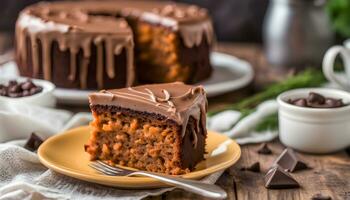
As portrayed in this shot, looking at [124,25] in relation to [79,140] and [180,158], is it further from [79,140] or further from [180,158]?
[180,158]

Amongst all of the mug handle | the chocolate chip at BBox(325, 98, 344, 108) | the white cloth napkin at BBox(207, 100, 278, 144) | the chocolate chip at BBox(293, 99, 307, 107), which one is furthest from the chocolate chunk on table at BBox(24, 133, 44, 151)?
the mug handle

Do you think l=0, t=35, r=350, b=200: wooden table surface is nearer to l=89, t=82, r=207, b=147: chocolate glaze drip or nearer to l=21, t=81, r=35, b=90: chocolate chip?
l=89, t=82, r=207, b=147: chocolate glaze drip

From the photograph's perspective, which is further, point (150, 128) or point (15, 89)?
point (15, 89)

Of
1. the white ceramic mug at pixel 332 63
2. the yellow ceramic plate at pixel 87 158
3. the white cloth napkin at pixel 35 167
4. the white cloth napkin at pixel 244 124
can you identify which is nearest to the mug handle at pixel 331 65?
the white ceramic mug at pixel 332 63

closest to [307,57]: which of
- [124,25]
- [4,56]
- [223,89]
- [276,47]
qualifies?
[276,47]

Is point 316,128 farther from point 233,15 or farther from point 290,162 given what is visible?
point 233,15

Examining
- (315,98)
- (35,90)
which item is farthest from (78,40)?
(315,98)

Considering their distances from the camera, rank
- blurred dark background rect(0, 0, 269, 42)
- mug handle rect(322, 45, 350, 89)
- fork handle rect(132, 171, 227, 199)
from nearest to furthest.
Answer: fork handle rect(132, 171, 227, 199) < mug handle rect(322, 45, 350, 89) < blurred dark background rect(0, 0, 269, 42)
